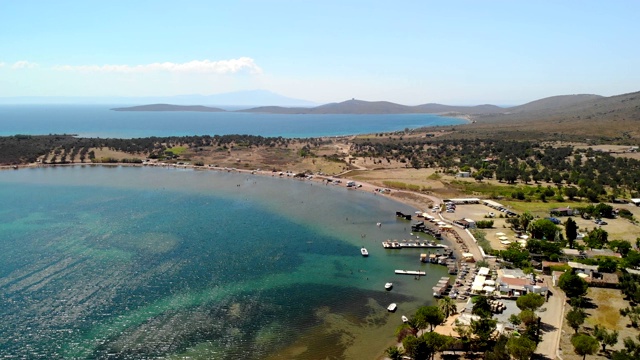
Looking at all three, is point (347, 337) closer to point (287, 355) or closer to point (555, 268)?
point (287, 355)

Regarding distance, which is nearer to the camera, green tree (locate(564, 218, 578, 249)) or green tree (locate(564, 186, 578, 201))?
green tree (locate(564, 218, 578, 249))

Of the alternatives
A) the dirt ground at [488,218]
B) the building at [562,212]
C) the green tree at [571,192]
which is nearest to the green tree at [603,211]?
the building at [562,212]

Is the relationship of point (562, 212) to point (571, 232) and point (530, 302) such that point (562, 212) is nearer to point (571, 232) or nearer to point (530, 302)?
point (571, 232)

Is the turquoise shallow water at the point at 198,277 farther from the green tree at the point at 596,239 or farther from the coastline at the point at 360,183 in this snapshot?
the green tree at the point at 596,239

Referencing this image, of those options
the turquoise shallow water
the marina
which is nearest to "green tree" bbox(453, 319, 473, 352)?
the turquoise shallow water

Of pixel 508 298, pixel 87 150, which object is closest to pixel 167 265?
pixel 508 298

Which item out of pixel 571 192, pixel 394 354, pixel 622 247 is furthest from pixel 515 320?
pixel 571 192

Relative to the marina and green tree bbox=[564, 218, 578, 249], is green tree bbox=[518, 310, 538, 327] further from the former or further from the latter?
green tree bbox=[564, 218, 578, 249]
